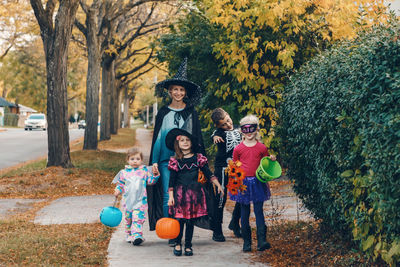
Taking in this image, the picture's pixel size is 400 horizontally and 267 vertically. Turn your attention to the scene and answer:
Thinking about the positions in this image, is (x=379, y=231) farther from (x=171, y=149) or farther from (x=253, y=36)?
(x=253, y=36)

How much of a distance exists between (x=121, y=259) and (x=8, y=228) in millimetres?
2523

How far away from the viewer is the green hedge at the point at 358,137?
3732 millimetres

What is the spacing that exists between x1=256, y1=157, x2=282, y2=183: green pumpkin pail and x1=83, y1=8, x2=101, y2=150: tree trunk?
1415 cm

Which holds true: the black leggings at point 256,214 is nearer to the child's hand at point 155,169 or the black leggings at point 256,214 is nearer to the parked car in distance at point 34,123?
the child's hand at point 155,169

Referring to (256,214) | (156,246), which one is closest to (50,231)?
(156,246)

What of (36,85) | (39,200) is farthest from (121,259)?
(36,85)

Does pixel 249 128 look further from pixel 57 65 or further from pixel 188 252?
pixel 57 65

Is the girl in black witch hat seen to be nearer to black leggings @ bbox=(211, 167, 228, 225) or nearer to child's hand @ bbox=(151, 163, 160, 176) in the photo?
child's hand @ bbox=(151, 163, 160, 176)

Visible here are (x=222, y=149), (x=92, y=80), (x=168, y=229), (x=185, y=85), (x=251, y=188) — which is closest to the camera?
(x=168, y=229)

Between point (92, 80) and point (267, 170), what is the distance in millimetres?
15070

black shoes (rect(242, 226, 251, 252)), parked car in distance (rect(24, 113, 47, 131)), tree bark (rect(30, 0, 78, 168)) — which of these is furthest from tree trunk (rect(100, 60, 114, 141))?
parked car in distance (rect(24, 113, 47, 131))

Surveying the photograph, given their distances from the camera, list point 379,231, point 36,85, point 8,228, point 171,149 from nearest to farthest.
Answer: point 379,231, point 171,149, point 8,228, point 36,85

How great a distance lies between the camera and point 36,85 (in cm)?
7162

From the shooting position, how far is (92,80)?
66.8 ft
